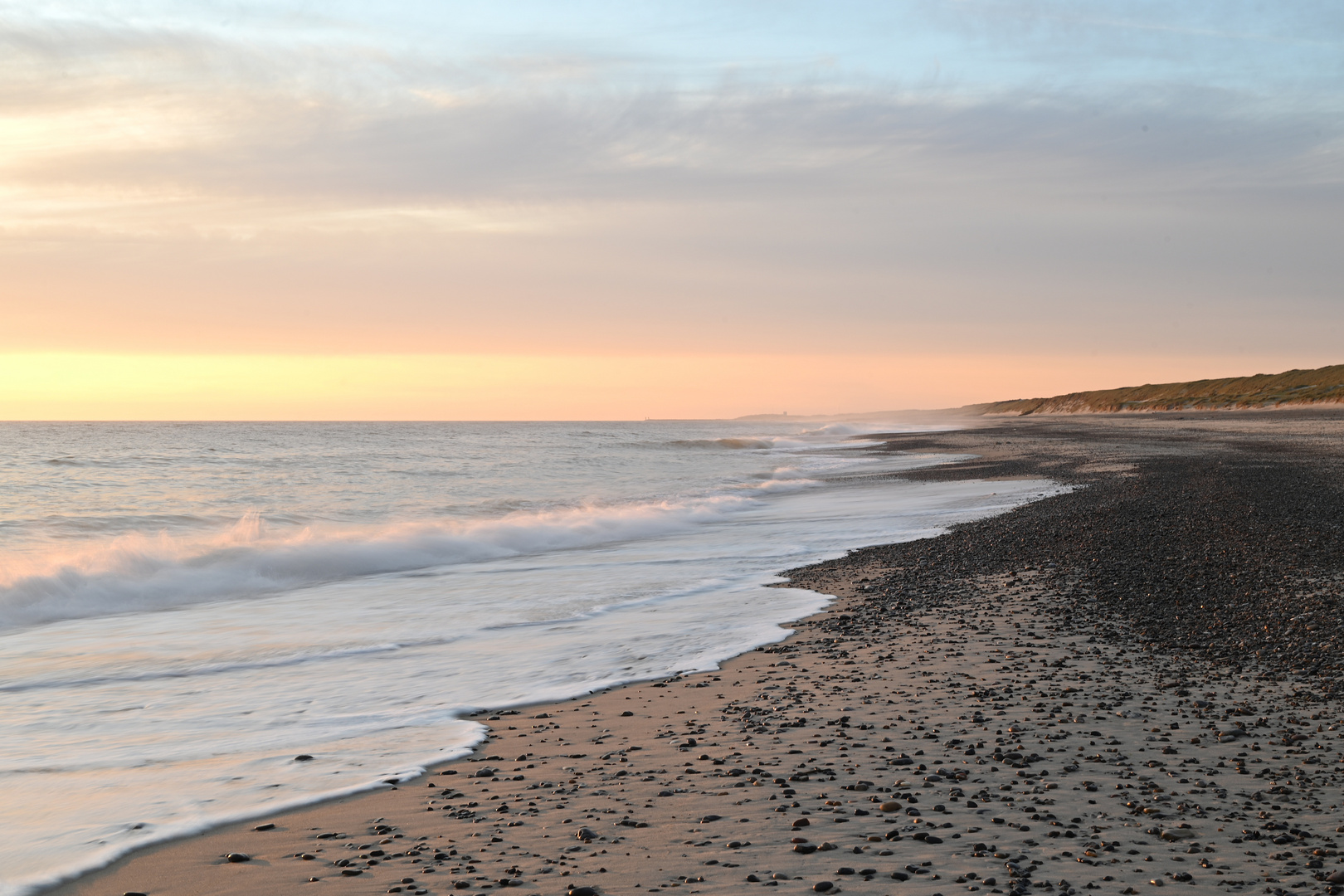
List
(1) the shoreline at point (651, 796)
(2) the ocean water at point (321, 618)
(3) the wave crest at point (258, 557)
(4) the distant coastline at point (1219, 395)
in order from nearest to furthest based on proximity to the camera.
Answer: (1) the shoreline at point (651, 796) → (2) the ocean water at point (321, 618) → (3) the wave crest at point (258, 557) → (4) the distant coastline at point (1219, 395)

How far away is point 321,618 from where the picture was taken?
12.9 metres

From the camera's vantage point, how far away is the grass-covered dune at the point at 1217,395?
102062 millimetres

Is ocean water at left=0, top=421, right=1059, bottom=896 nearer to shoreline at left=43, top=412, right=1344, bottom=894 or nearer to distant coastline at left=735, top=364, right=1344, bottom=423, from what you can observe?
shoreline at left=43, top=412, right=1344, bottom=894

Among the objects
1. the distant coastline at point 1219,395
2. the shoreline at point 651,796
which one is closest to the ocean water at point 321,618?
the shoreline at point 651,796

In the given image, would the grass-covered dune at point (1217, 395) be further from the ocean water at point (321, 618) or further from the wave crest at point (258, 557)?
the wave crest at point (258, 557)

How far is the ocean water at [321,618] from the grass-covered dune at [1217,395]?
306 feet

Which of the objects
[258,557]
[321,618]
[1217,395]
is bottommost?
[321,618]

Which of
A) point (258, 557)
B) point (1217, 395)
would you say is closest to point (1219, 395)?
point (1217, 395)

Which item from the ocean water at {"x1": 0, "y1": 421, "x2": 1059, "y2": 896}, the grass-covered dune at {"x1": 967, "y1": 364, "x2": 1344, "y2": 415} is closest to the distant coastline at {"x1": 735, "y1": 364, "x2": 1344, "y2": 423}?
the grass-covered dune at {"x1": 967, "y1": 364, "x2": 1344, "y2": 415}

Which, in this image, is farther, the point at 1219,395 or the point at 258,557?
the point at 1219,395

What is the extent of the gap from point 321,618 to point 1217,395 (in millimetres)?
136653

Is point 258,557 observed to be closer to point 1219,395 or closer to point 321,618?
point 321,618

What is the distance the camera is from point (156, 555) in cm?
1716

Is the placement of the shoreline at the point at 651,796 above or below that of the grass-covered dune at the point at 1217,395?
below
